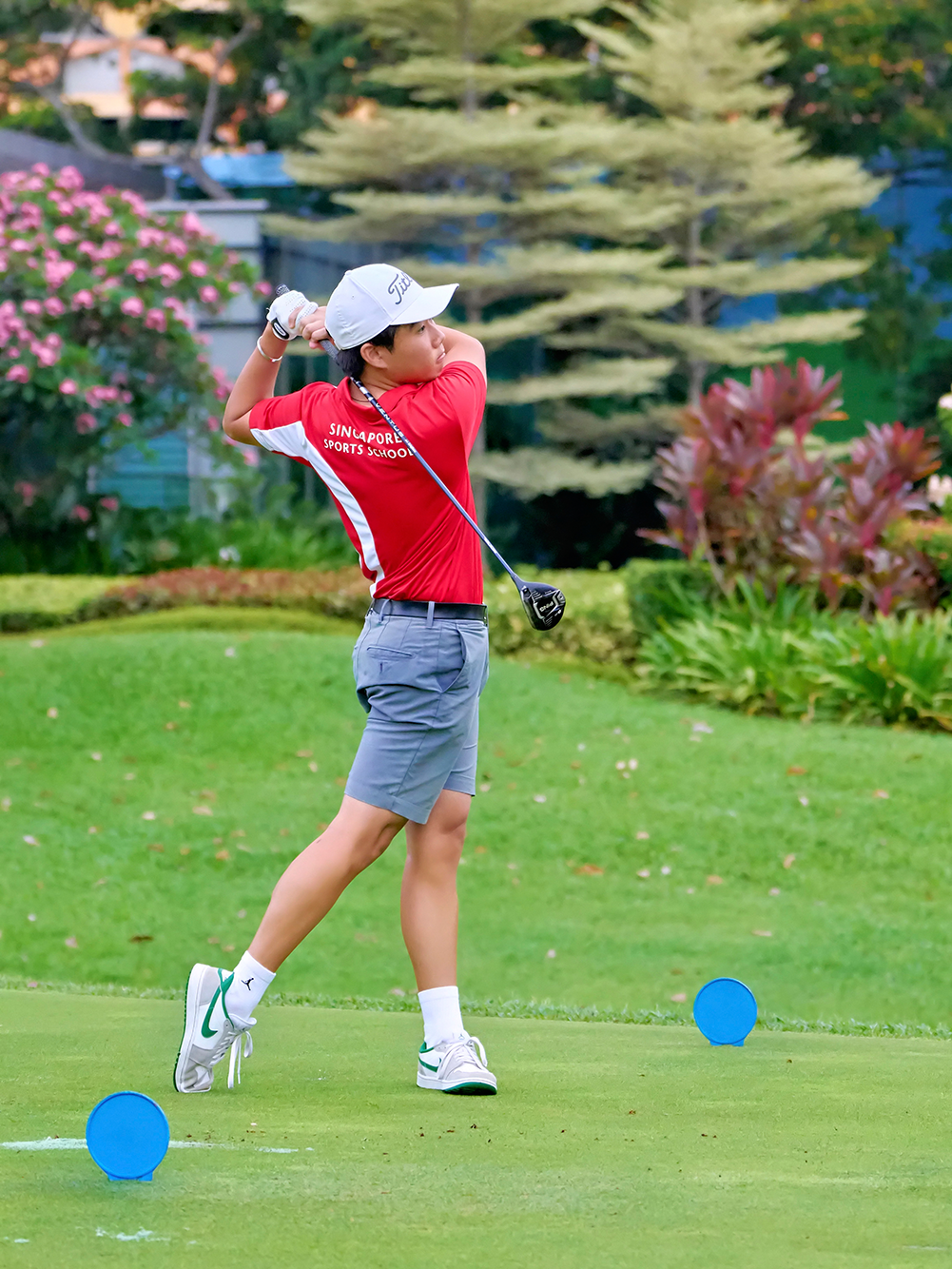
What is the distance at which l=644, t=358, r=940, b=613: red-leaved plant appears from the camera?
1115 cm

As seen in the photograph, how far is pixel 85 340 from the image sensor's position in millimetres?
15516

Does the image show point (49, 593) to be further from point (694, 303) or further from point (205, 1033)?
point (205, 1033)

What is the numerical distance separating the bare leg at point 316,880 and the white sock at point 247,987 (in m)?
0.02

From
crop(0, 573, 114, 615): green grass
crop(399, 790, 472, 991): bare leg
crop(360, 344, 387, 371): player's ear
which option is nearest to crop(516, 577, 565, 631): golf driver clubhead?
crop(399, 790, 472, 991): bare leg

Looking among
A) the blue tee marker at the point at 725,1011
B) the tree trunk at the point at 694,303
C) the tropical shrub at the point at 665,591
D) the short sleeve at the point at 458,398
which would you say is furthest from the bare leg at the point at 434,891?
the tree trunk at the point at 694,303

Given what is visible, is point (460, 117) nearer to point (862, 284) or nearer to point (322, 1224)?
point (862, 284)

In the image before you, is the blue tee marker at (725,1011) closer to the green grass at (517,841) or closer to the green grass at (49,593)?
the green grass at (517,841)

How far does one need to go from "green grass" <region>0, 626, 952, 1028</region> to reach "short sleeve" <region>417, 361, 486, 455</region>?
3.40 meters

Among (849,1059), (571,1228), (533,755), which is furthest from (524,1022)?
(533,755)

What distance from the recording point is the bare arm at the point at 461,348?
3902 millimetres

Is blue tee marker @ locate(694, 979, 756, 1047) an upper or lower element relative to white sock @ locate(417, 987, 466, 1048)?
lower

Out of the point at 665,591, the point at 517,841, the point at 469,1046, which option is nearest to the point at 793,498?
the point at 665,591

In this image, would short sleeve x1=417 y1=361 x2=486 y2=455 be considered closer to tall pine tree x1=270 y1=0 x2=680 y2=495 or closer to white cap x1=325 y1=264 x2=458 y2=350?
white cap x1=325 y1=264 x2=458 y2=350

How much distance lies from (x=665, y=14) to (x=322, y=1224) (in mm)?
16729
